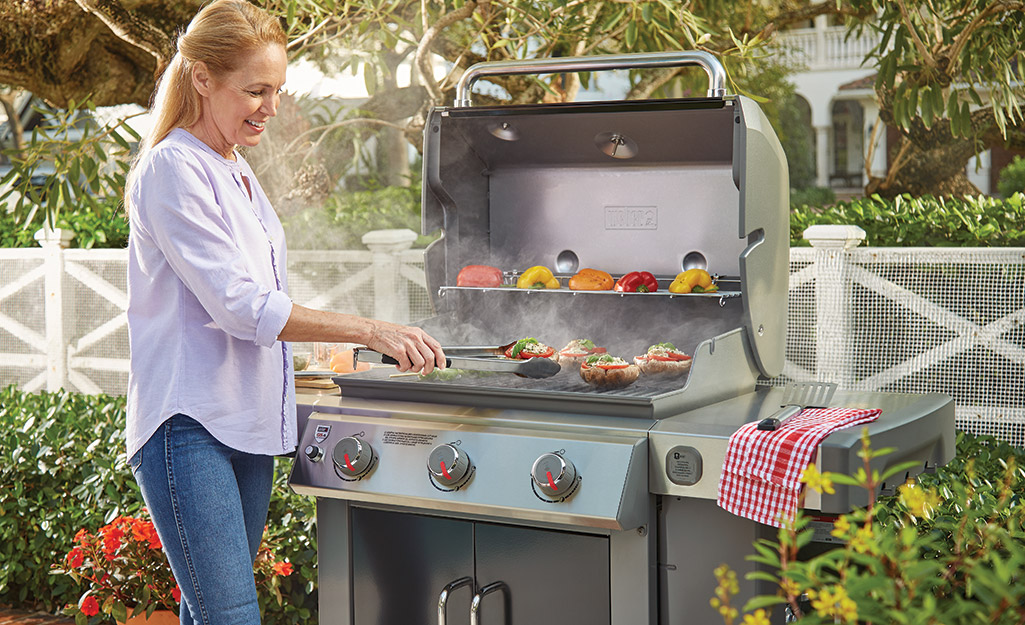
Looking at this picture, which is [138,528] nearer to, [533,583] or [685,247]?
[533,583]

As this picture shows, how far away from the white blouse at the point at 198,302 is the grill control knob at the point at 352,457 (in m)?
0.28

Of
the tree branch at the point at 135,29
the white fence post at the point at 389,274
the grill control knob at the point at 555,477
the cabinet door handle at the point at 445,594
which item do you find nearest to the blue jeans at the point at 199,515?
the cabinet door handle at the point at 445,594

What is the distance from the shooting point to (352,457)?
7.59ft

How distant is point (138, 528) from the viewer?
310cm

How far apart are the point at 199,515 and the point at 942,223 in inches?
141

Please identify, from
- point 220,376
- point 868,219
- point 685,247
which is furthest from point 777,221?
point 868,219

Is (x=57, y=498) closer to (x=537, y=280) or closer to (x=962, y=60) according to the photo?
(x=537, y=280)

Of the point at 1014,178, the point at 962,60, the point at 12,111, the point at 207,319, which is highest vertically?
the point at 1014,178

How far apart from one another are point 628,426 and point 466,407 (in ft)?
1.31

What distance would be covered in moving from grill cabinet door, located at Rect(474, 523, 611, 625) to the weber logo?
0.91 metres

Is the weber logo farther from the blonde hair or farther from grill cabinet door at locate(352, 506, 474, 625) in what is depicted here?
the blonde hair

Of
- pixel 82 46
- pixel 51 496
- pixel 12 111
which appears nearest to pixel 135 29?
pixel 82 46

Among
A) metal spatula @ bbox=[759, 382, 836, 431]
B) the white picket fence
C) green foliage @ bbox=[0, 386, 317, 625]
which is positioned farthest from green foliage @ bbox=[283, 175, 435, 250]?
metal spatula @ bbox=[759, 382, 836, 431]

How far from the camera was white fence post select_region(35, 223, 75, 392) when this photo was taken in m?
5.74
